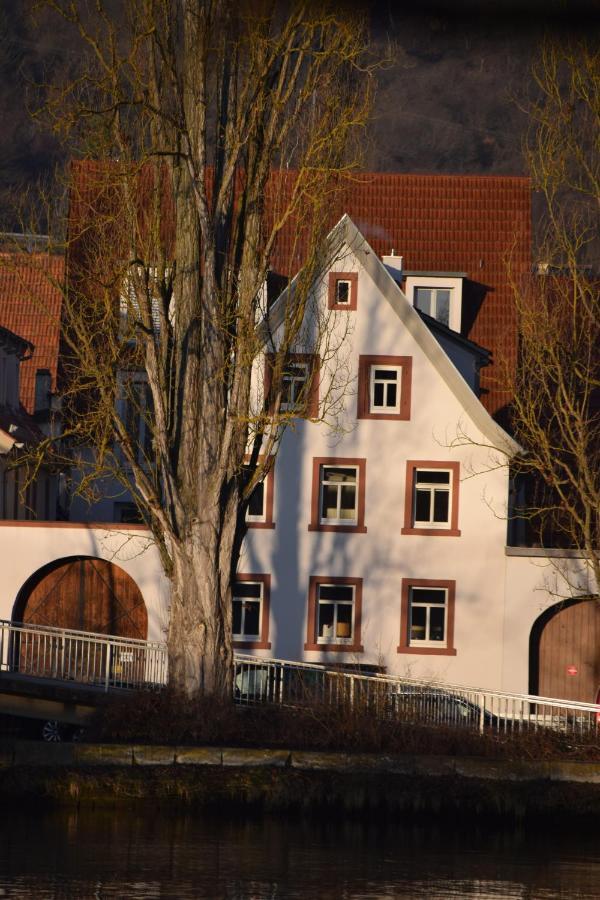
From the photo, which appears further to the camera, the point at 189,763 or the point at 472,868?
the point at 189,763

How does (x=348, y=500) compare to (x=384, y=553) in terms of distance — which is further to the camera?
(x=348, y=500)

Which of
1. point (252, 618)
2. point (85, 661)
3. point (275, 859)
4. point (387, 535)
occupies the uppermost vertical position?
point (387, 535)

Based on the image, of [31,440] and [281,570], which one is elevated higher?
[31,440]

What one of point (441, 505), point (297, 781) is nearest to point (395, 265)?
point (441, 505)

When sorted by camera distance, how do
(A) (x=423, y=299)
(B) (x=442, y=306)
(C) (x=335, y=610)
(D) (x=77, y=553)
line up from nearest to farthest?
(D) (x=77, y=553)
(C) (x=335, y=610)
(B) (x=442, y=306)
(A) (x=423, y=299)

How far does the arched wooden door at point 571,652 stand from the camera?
30.2 m

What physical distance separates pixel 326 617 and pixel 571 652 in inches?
217

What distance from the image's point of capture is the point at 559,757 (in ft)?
57.8

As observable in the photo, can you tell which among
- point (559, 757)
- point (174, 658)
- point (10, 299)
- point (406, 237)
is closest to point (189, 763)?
point (174, 658)

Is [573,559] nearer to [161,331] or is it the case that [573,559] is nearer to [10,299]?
[161,331]

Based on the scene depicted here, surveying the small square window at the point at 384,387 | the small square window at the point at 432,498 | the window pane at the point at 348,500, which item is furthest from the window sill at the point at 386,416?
the window pane at the point at 348,500

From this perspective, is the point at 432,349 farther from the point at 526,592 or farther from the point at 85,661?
the point at 85,661

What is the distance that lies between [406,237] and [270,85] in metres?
20.6

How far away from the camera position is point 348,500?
104ft
